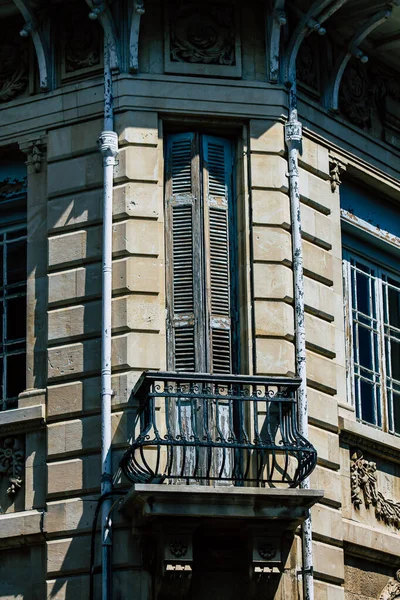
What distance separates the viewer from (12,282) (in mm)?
20234

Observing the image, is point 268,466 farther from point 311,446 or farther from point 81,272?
point 81,272

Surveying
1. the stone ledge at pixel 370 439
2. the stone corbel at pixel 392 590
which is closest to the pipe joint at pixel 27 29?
the stone ledge at pixel 370 439

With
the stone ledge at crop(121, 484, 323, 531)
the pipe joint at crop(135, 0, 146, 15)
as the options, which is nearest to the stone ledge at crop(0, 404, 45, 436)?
the stone ledge at crop(121, 484, 323, 531)

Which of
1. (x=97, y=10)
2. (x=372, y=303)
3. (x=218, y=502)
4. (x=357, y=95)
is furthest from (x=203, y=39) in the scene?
(x=218, y=502)

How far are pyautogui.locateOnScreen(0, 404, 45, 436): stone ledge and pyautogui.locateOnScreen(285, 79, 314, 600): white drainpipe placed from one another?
279 centimetres

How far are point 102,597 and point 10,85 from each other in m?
6.29

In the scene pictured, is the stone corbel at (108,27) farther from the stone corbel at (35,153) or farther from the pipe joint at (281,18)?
the pipe joint at (281,18)

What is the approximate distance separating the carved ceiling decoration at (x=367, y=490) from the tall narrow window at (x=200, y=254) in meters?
1.99

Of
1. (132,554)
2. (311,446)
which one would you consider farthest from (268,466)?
(132,554)

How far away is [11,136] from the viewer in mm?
20188

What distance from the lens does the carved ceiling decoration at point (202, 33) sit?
19703mm

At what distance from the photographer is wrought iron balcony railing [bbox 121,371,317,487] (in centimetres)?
1764

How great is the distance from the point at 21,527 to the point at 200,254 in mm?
3516

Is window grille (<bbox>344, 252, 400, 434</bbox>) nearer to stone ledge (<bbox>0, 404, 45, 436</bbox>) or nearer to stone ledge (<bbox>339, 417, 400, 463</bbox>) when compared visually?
stone ledge (<bbox>339, 417, 400, 463</bbox>)
